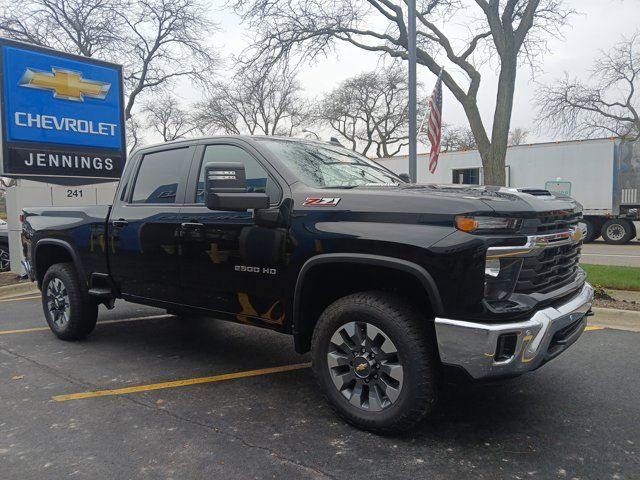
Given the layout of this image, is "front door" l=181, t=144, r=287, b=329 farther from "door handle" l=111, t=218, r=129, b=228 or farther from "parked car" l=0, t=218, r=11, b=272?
"parked car" l=0, t=218, r=11, b=272

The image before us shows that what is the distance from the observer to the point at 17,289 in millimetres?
9758

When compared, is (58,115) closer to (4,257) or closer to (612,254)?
(4,257)

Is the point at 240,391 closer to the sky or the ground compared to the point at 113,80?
closer to the ground

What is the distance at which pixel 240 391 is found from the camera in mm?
4129

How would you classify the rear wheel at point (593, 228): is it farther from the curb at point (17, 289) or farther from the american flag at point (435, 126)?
the curb at point (17, 289)

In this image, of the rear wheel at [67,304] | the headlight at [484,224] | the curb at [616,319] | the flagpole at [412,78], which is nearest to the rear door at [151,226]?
the rear wheel at [67,304]

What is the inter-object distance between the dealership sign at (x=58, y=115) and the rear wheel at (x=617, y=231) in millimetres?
15368

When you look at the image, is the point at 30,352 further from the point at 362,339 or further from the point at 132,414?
the point at 362,339

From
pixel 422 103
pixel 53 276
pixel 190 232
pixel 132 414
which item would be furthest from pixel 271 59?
pixel 422 103

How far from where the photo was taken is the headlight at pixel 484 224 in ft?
9.56

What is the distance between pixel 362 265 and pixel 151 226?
2123 mm

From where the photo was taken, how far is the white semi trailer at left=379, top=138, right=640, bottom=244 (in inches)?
679

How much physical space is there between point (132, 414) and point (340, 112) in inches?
1646

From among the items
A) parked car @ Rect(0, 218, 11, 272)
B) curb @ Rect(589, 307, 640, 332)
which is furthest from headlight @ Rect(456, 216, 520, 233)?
parked car @ Rect(0, 218, 11, 272)
